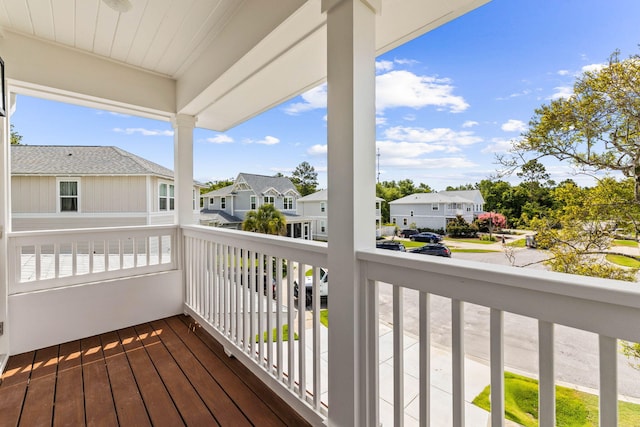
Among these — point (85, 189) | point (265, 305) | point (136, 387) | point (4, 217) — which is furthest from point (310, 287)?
point (85, 189)

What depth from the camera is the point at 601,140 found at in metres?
0.83

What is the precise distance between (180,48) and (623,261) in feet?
10.3

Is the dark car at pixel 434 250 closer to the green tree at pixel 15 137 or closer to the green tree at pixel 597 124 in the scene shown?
the green tree at pixel 597 124

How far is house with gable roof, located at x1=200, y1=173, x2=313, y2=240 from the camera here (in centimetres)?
209

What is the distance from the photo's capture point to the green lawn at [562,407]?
76cm

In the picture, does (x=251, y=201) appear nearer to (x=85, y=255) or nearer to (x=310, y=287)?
(x=310, y=287)

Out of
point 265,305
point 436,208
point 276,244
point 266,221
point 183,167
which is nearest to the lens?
point 436,208

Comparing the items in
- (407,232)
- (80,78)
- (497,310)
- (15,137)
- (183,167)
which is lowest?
(497,310)

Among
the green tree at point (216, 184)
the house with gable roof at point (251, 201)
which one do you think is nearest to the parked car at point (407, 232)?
the house with gable roof at point (251, 201)

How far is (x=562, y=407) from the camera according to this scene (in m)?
0.88

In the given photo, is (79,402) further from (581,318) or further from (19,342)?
(581,318)

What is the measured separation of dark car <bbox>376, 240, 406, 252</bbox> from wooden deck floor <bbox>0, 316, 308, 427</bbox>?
3.71ft

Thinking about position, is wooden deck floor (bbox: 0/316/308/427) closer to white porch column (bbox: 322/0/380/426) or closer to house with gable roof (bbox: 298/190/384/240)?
white porch column (bbox: 322/0/380/426)

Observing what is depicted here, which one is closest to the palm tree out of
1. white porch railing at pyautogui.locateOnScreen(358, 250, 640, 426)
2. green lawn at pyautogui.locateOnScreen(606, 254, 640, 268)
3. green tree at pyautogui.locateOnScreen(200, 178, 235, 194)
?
green tree at pyautogui.locateOnScreen(200, 178, 235, 194)
